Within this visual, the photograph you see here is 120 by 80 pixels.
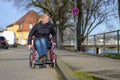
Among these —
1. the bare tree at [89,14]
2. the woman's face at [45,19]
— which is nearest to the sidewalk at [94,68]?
the woman's face at [45,19]

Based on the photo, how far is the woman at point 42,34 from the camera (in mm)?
14430

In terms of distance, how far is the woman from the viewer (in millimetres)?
14430

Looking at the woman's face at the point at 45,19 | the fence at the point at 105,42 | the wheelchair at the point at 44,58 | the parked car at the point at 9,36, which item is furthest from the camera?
the parked car at the point at 9,36

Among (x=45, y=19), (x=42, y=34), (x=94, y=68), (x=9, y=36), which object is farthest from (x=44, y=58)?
(x=9, y=36)

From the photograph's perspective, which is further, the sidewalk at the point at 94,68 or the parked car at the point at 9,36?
the parked car at the point at 9,36

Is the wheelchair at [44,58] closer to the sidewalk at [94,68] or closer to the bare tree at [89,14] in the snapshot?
the sidewalk at [94,68]

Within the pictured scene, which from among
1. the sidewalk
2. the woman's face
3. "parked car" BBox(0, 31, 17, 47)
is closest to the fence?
→ the sidewalk

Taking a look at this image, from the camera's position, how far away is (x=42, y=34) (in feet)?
48.0

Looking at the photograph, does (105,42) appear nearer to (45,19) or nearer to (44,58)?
(44,58)

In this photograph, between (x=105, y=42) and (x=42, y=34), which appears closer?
(x=42, y=34)

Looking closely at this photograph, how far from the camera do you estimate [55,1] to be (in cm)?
5647

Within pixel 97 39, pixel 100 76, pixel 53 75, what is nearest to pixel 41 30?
pixel 53 75

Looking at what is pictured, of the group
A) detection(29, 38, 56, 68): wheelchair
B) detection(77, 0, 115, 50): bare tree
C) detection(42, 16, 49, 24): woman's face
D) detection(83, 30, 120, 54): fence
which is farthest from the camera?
detection(77, 0, 115, 50): bare tree

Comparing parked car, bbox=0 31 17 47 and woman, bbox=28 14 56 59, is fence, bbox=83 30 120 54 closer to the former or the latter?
woman, bbox=28 14 56 59
